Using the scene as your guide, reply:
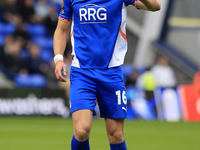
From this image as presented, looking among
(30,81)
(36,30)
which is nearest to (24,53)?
(30,81)

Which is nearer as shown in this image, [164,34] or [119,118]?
[119,118]

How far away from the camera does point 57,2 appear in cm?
2084

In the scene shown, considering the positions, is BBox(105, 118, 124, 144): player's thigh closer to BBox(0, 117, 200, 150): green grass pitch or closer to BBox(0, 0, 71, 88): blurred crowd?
BBox(0, 117, 200, 150): green grass pitch

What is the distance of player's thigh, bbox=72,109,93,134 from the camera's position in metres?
4.74

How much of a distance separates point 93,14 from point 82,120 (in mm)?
1011

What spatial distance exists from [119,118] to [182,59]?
15020 millimetres

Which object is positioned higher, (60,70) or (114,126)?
(60,70)

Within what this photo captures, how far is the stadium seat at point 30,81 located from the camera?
54.4 feet

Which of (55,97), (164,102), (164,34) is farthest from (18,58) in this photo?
(164,34)

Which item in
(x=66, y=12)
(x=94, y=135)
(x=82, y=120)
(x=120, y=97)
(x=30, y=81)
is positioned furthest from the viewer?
(x=30, y=81)

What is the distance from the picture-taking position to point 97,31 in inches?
196

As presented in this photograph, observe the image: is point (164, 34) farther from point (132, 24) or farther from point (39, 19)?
point (39, 19)

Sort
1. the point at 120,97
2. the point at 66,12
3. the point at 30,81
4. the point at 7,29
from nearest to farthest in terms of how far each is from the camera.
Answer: the point at 120,97
the point at 66,12
the point at 30,81
the point at 7,29

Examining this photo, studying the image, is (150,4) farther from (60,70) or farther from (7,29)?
(7,29)
